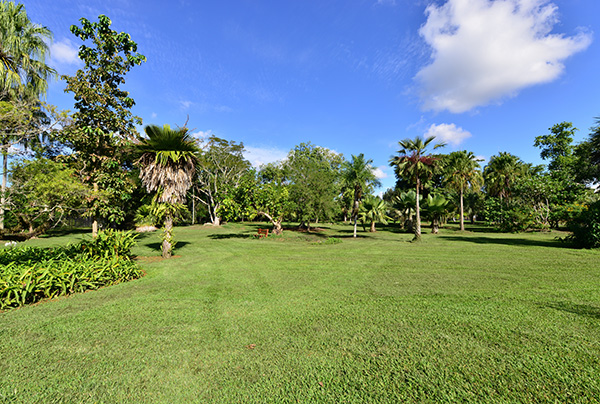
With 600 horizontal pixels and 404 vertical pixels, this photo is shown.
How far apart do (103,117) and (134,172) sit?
12989 mm

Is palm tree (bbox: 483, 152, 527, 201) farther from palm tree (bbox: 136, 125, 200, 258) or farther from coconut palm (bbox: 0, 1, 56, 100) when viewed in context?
coconut palm (bbox: 0, 1, 56, 100)

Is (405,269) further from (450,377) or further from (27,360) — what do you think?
(27,360)

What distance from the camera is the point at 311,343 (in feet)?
13.1

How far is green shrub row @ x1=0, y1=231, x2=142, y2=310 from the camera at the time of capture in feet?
18.7

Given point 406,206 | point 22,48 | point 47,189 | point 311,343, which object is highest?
point 22,48

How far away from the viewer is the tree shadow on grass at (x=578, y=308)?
4836 mm

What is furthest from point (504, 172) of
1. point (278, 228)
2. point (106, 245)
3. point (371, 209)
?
point (106, 245)

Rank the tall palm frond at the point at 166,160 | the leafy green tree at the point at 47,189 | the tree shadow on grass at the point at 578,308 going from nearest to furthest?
the tree shadow on grass at the point at 578,308, the tall palm frond at the point at 166,160, the leafy green tree at the point at 47,189

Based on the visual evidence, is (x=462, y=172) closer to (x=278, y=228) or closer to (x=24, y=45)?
(x=278, y=228)

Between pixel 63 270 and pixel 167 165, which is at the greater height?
pixel 167 165

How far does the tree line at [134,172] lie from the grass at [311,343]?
6924mm

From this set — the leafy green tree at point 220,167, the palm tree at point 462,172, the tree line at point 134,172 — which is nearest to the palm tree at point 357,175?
the tree line at point 134,172

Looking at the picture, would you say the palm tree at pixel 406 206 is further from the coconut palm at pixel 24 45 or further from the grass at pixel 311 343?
the coconut palm at pixel 24 45

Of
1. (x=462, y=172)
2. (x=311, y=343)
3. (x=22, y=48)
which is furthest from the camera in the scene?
(x=462, y=172)
